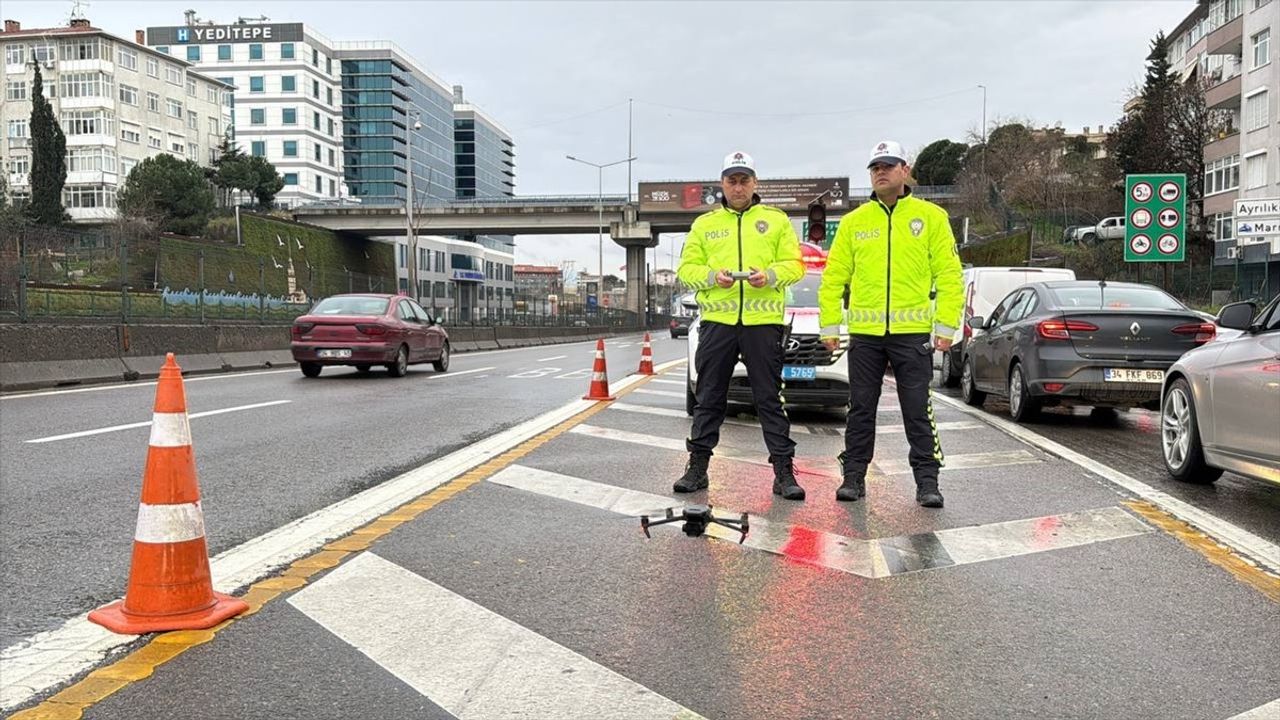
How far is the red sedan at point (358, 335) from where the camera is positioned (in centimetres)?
1650

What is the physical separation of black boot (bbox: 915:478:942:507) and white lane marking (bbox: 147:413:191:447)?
399cm

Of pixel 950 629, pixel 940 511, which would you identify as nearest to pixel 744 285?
pixel 940 511

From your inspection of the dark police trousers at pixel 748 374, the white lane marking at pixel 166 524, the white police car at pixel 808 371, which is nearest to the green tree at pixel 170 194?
the white police car at pixel 808 371

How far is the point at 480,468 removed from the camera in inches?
279

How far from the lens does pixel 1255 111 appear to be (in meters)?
43.0

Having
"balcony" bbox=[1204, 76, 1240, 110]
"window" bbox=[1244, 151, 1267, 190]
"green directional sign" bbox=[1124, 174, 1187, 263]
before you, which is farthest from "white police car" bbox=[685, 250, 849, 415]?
"balcony" bbox=[1204, 76, 1240, 110]

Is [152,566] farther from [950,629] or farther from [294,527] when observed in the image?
[950,629]

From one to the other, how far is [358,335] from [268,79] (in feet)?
337

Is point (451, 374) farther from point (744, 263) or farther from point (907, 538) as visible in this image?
point (907, 538)

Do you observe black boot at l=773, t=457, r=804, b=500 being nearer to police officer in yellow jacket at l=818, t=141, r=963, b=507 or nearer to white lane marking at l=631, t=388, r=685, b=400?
police officer in yellow jacket at l=818, t=141, r=963, b=507

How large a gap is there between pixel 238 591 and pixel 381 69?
133 metres

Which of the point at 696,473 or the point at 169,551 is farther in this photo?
the point at 696,473

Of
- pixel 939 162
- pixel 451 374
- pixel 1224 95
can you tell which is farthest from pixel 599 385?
pixel 939 162

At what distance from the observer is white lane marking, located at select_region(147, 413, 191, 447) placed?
3.80 meters
